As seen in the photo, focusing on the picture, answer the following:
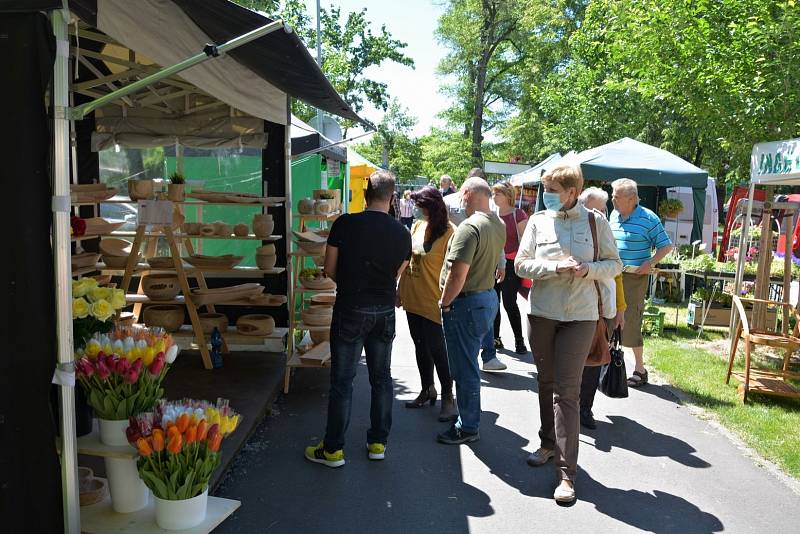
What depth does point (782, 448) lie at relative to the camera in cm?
491

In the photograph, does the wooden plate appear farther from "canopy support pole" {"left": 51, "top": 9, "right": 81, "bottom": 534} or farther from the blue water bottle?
"canopy support pole" {"left": 51, "top": 9, "right": 81, "bottom": 534}

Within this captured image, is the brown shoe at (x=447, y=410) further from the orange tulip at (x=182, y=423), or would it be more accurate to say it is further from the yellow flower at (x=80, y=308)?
the yellow flower at (x=80, y=308)

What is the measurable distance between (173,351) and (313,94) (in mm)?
2841

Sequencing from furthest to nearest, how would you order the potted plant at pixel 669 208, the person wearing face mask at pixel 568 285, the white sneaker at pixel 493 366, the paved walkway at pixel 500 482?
the potted plant at pixel 669 208
the white sneaker at pixel 493 366
the person wearing face mask at pixel 568 285
the paved walkway at pixel 500 482

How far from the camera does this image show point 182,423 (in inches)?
113

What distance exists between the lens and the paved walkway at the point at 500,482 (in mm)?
3779

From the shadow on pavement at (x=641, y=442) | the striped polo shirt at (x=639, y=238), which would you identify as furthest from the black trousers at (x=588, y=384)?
the striped polo shirt at (x=639, y=238)

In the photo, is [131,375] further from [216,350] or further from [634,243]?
[634,243]

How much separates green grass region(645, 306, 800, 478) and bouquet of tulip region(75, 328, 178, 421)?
4.15m

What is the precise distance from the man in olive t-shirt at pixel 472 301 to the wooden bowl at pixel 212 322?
298cm

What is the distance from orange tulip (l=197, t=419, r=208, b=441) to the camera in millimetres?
2895

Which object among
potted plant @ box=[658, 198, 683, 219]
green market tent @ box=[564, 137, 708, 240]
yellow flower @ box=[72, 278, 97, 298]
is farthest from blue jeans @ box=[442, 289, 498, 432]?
potted plant @ box=[658, 198, 683, 219]

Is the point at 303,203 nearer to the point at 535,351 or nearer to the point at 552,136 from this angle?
the point at 535,351

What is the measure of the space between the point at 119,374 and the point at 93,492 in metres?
0.70
